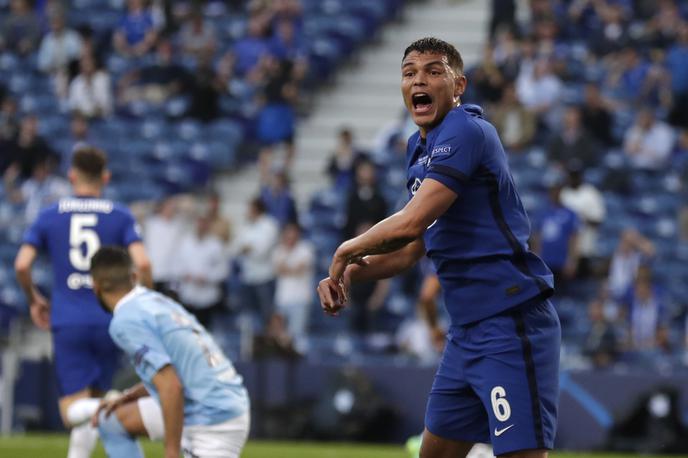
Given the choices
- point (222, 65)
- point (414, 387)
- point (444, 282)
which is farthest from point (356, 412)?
point (444, 282)

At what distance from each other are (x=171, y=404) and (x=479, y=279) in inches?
62.0

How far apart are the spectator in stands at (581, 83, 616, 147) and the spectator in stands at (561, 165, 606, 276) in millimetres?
1428

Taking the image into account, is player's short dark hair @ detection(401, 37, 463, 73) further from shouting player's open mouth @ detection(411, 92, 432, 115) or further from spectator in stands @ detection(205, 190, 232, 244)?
spectator in stands @ detection(205, 190, 232, 244)

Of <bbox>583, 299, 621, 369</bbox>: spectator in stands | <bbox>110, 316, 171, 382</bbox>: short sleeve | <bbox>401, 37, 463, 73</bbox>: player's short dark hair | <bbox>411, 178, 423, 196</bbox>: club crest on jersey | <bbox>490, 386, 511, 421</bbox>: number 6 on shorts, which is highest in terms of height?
<bbox>401, 37, 463, 73</bbox>: player's short dark hair

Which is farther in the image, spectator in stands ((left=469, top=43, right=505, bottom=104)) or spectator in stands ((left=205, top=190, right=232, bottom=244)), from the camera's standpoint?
spectator in stands ((left=469, top=43, right=505, bottom=104))

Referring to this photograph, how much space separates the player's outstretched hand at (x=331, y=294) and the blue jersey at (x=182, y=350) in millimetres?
1398

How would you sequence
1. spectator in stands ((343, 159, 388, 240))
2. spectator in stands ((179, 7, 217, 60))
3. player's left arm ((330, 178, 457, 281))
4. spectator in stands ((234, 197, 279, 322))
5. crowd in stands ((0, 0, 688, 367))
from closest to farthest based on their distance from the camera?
1. player's left arm ((330, 178, 457, 281))
2. crowd in stands ((0, 0, 688, 367))
3. spectator in stands ((343, 159, 388, 240))
4. spectator in stands ((234, 197, 279, 322))
5. spectator in stands ((179, 7, 217, 60))

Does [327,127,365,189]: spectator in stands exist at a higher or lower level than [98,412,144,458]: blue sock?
higher

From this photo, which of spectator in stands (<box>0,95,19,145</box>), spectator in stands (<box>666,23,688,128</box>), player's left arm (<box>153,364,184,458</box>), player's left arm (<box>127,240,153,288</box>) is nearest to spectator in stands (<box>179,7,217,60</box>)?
spectator in stands (<box>0,95,19,145</box>)

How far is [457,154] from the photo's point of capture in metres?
5.34

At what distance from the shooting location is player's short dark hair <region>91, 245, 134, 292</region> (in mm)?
6734

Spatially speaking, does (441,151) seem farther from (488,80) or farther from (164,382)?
(488,80)

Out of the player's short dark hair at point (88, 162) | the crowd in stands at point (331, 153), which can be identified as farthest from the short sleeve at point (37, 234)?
the crowd in stands at point (331, 153)

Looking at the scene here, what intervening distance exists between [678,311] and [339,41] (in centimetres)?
748
